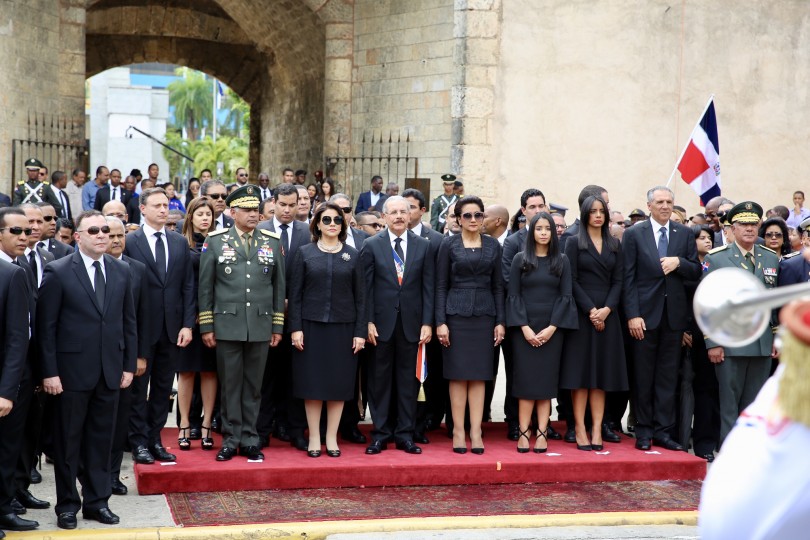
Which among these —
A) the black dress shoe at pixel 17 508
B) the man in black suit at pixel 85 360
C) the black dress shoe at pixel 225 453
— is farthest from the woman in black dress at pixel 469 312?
the black dress shoe at pixel 17 508

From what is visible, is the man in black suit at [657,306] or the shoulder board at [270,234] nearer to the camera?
the shoulder board at [270,234]

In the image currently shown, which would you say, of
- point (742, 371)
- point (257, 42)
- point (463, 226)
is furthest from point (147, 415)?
point (257, 42)

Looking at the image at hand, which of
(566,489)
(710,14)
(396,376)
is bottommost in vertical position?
(566,489)

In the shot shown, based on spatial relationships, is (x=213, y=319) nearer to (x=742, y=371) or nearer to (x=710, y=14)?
(x=742, y=371)

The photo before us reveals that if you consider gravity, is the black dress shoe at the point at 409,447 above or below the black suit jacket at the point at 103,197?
below

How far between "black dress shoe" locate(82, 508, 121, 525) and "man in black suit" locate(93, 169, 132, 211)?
11548 millimetres

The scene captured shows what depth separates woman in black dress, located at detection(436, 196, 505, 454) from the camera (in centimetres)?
830

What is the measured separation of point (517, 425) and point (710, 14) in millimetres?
10152

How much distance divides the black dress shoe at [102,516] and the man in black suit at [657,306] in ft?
13.6

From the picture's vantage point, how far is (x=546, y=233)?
328 inches

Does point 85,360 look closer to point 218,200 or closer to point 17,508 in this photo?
point 17,508

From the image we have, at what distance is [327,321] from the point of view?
26.5 feet

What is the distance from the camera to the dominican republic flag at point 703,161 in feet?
42.4

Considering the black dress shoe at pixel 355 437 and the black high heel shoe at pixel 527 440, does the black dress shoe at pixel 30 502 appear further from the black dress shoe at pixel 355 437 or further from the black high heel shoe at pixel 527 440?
the black high heel shoe at pixel 527 440
